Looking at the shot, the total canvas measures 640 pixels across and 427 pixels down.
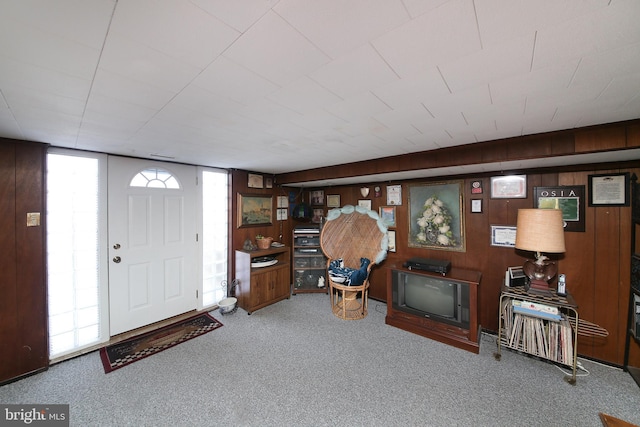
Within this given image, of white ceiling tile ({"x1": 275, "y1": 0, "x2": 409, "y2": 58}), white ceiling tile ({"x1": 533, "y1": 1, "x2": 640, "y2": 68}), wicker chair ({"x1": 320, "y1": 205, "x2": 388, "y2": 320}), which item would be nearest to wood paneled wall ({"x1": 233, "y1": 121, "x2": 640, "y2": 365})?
wicker chair ({"x1": 320, "y1": 205, "x2": 388, "y2": 320})

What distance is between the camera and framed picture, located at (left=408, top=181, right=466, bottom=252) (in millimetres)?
3082

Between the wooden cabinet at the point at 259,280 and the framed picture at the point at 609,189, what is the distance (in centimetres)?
378

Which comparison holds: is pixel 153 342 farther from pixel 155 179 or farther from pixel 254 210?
pixel 254 210

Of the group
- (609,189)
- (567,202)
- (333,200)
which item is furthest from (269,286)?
(609,189)

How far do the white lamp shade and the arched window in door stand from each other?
162 inches

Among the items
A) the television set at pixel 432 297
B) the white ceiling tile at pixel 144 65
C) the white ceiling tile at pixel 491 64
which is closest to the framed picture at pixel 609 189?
the television set at pixel 432 297

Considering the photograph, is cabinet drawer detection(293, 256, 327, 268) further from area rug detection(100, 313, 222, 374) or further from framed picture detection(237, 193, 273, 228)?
area rug detection(100, 313, 222, 374)

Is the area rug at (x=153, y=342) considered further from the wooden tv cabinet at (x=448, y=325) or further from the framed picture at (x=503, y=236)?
the framed picture at (x=503, y=236)

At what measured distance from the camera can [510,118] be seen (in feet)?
5.11

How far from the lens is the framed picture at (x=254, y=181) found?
3.87m

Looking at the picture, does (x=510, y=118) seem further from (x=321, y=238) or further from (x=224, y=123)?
(x=321, y=238)

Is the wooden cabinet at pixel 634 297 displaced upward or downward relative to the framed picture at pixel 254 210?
downward

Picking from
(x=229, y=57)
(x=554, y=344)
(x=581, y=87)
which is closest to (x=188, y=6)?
(x=229, y=57)

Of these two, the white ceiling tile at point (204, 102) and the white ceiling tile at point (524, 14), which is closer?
the white ceiling tile at point (524, 14)
